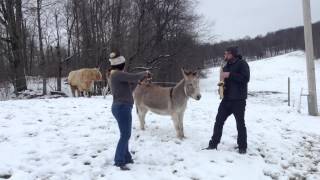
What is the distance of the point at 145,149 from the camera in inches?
359

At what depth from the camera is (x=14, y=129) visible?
10.5 metres

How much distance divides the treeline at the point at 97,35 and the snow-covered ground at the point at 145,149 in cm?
1957

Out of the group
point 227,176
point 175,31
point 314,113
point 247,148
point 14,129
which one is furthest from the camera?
point 175,31

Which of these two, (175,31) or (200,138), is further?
(175,31)

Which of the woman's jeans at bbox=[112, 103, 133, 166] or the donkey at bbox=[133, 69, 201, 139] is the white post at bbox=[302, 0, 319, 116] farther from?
the woman's jeans at bbox=[112, 103, 133, 166]

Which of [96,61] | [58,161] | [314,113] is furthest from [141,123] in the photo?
[96,61]

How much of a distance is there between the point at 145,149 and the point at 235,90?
217cm

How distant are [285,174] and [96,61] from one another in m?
26.5

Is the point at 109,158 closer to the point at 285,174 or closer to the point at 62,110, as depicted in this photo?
the point at 285,174

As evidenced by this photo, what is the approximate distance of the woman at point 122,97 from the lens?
7805 mm

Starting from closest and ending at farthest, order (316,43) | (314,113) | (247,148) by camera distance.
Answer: (247,148), (314,113), (316,43)

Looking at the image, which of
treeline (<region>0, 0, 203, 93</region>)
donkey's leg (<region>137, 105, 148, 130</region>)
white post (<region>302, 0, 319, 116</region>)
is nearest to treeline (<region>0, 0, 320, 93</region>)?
treeline (<region>0, 0, 203, 93</region>)

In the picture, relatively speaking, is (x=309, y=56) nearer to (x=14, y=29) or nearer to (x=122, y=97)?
(x=122, y=97)

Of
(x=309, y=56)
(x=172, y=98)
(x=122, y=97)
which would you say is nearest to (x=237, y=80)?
(x=172, y=98)
